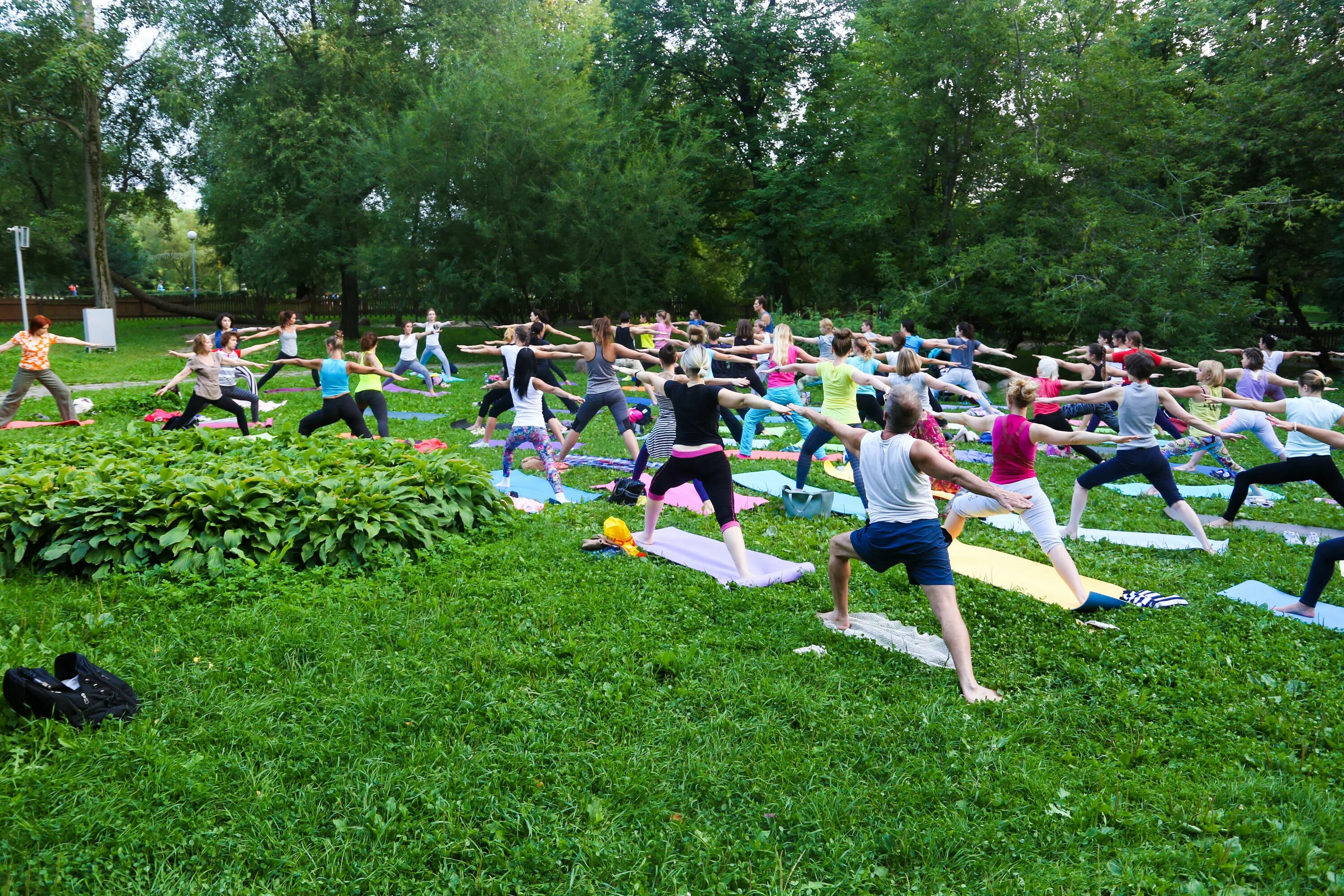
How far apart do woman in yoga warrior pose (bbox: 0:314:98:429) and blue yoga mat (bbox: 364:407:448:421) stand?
4272 millimetres

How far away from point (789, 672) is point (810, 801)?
1.30 meters

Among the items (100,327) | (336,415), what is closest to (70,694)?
(336,415)

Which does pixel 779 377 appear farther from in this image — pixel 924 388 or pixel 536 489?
pixel 536 489

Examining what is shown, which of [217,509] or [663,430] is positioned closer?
[217,509]

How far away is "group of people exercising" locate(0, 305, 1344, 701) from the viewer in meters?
5.36

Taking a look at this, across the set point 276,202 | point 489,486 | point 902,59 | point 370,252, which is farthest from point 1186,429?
point 276,202

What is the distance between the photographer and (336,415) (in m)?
10.8

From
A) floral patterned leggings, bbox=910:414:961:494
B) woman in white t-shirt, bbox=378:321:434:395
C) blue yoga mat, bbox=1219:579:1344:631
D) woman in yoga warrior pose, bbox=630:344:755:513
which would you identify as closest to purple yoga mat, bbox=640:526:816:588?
woman in yoga warrior pose, bbox=630:344:755:513

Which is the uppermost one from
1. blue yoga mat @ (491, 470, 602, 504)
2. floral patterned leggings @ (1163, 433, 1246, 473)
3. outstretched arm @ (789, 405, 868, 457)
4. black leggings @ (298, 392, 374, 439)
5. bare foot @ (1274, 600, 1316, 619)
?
outstretched arm @ (789, 405, 868, 457)

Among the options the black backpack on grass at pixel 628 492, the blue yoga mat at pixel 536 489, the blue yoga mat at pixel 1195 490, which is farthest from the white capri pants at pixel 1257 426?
the blue yoga mat at pixel 536 489

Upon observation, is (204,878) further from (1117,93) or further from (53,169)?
(53,169)

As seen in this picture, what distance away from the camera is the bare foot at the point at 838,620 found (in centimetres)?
602

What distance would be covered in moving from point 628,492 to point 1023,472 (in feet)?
13.9

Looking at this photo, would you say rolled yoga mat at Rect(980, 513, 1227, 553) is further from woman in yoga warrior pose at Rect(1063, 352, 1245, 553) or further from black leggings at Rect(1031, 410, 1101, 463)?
black leggings at Rect(1031, 410, 1101, 463)
